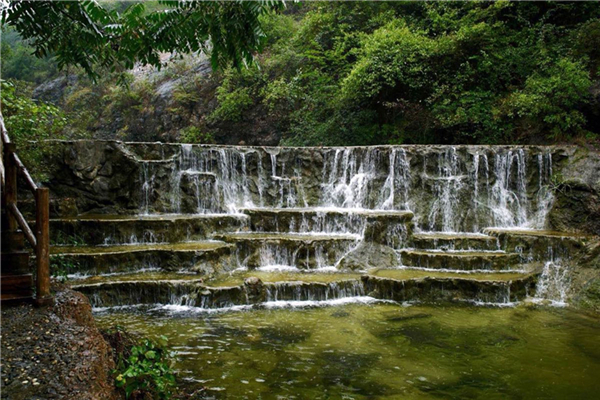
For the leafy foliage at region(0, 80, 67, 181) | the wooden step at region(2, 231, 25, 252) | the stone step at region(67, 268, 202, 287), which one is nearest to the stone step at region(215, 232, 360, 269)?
the stone step at region(67, 268, 202, 287)

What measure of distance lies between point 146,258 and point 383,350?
5.50 meters

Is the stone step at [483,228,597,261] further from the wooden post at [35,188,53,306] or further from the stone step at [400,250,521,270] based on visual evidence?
the wooden post at [35,188,53,306]

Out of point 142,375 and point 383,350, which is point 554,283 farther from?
point 142,375

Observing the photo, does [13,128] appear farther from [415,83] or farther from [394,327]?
[415,83]

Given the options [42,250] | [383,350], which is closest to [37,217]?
[42,250]

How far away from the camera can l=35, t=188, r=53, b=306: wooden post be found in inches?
177

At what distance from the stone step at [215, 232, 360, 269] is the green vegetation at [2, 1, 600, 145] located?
22.1 feet

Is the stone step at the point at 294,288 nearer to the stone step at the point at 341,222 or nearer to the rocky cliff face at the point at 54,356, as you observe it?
the stone step at the point at 341,222

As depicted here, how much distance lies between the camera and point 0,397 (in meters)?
2.94

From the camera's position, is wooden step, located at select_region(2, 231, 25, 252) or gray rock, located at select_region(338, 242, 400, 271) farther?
gray rock, located at select_region(338, 242, 400, 271)

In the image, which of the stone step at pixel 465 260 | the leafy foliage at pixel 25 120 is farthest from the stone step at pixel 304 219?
the leafy foliage at pixel 25 120

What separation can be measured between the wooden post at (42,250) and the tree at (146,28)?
150 centimetres

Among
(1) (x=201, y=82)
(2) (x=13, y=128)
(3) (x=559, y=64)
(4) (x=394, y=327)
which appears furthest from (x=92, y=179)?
(3) (x=559, y=64)

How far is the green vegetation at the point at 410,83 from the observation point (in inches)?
502
